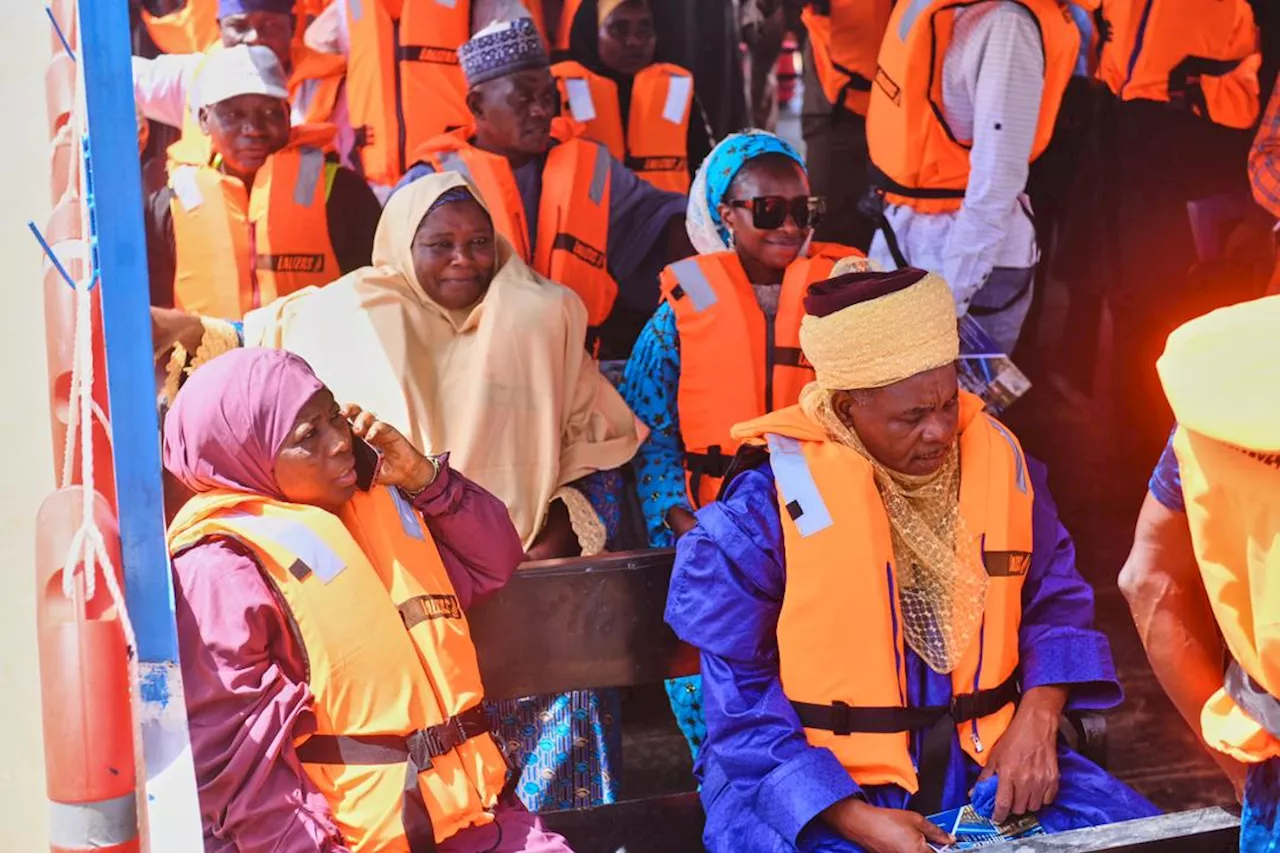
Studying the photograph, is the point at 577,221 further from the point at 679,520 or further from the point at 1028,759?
the point at 1028,759

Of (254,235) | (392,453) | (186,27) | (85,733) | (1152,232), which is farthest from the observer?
(186,27)

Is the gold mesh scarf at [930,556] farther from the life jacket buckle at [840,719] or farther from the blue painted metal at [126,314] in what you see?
the blue painted metal at [126,314]

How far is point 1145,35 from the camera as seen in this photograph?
4.70m

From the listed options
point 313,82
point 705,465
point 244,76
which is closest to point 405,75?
point 313,82

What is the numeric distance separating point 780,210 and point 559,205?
2.62 ft

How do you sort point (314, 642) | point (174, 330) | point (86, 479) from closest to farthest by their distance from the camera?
point (86, 479) → point (314, 642) → point (174, 330)

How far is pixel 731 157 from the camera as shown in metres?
3.71

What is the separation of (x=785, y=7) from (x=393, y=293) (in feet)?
11.2

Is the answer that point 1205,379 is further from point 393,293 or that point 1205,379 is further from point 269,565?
point 393,293

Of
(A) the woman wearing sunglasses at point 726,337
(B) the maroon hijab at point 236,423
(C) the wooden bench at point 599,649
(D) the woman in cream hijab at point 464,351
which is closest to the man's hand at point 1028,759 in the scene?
(C) the wooden bench at point 599,649

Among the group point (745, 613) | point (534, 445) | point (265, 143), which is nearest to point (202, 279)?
point (265, 143)

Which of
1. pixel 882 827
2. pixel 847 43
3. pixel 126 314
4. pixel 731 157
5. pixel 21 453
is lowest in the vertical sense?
pixel 882 827

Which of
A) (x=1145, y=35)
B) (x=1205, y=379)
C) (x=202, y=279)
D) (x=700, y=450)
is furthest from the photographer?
(x=1145, y=35)

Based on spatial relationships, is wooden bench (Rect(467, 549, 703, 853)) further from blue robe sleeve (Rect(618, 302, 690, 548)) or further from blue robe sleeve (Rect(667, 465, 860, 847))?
blue robe sleeve (Rect(618, 302, 690, 548))
